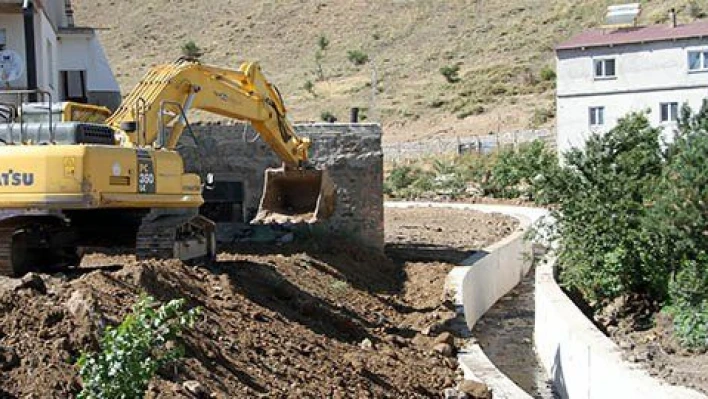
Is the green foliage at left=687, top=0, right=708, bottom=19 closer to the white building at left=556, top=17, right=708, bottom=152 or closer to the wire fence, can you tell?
the wire fence

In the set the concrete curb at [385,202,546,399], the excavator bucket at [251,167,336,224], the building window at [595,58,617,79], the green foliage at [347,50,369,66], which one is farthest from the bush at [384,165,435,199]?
the green foliage at [347,50,369,66]

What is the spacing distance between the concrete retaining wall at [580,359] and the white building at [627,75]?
90.1 ft

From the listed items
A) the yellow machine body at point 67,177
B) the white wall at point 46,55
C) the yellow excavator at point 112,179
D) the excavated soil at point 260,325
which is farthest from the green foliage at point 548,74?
the yellow machine body at point 67,177

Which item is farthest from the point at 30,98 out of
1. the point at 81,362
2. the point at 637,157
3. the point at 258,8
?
the point at 258,8

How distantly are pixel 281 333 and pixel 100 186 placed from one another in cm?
272

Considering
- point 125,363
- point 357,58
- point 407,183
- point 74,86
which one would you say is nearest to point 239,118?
point 125,363

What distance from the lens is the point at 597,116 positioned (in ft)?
157

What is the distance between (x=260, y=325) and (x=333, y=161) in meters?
10.1

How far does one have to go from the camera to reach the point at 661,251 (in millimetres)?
17516

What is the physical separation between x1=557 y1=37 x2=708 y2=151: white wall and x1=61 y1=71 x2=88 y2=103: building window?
2119 cm

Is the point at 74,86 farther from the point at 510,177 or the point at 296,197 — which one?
the point at 510,177

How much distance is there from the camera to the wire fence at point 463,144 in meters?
58.2

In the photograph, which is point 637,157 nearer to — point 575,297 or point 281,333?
point 575,297

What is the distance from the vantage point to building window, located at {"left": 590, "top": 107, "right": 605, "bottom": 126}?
4772cm
